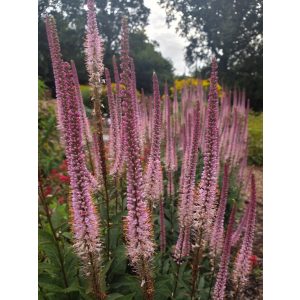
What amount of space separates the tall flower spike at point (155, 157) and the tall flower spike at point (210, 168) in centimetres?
24

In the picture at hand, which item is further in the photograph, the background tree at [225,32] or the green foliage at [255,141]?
the green foliage at [255,141]

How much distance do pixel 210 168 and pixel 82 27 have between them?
1.28m

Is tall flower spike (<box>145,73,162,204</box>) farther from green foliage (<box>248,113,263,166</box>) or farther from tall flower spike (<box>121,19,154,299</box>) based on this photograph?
green foliage (<box>248,113,263,166</box>)

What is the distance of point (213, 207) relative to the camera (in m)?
1.67

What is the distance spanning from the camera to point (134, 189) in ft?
4.27

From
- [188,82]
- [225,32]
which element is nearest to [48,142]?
[188,82]

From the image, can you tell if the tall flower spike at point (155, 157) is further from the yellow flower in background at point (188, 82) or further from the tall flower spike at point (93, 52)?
the yellow flower in background at point (188, 82)

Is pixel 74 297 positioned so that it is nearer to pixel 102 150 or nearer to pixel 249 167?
pixel 102 150

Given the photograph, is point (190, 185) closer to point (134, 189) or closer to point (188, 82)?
point (134, 189)

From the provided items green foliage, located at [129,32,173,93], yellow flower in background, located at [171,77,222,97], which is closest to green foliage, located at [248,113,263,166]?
yellow flower in background, located at [171,77,222,97]

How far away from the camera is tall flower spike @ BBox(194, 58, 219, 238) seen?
4.89 feet

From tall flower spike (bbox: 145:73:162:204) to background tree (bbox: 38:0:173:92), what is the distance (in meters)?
0.64

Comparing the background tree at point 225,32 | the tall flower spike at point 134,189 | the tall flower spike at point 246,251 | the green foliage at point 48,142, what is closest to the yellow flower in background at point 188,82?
the background tree at point 225,32

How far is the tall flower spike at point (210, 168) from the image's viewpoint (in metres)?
1.49
